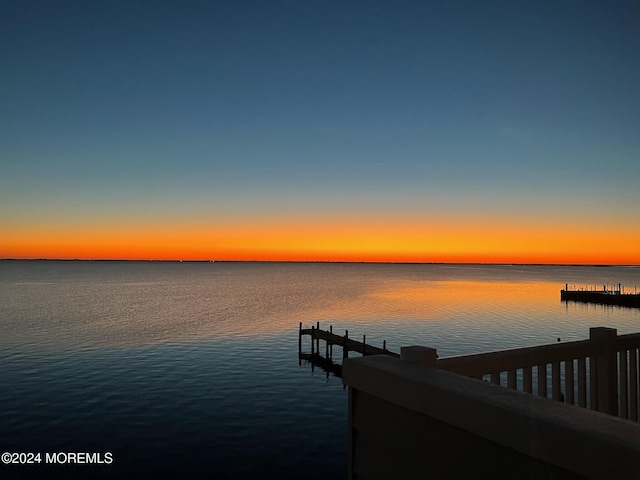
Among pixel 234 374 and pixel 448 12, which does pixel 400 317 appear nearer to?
pixel 234 374

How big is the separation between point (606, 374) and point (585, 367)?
0.75m

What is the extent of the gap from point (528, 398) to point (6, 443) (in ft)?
78.6

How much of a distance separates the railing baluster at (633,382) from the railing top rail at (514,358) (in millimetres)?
438

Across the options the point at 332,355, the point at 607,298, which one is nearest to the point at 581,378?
the point at 332,355

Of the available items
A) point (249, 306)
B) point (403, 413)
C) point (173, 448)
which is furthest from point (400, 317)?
point (403, 413)

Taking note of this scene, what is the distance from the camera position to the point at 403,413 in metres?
2.24

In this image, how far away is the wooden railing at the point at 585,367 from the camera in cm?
310

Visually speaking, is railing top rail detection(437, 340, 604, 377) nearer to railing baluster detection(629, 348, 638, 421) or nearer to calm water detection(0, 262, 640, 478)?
railing baluster detection(629, 348, 638, 421)

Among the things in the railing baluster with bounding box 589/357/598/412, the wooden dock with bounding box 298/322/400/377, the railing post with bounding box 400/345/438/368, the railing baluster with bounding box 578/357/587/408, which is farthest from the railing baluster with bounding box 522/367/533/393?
the wooden dock with bounding box 298/322/400/377

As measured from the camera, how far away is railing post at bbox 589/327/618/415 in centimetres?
369

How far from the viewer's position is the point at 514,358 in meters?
3.14

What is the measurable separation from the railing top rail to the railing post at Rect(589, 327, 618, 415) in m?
0.07

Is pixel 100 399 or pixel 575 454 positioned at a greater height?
pixel 575 454

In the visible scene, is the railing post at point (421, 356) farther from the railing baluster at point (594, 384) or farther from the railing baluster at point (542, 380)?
the railing baluster at point (594, 384)
